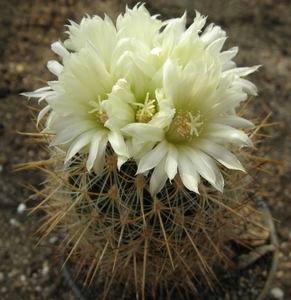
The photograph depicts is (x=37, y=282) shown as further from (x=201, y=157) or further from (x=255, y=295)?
(x=201, y=157)

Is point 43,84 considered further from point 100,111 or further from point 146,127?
point 146,127

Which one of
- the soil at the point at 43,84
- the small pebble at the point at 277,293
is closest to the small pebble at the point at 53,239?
the soil at the point at 43,84

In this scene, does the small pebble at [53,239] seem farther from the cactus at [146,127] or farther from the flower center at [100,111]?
the flower center at [100,111]

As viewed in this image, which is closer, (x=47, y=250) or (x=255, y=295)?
(x=255, y=295)

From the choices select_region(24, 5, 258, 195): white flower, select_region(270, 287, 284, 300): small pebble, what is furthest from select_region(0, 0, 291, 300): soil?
select_region(24, 5, 258, 195): white flower

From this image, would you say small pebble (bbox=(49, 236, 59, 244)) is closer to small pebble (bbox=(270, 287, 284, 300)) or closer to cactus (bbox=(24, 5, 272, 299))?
cactus (bbox=(24, 5, 272, 299))

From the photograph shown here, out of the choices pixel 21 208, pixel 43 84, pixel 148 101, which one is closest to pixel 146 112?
pixel 148 101

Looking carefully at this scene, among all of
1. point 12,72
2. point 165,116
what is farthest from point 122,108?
point 12,72
